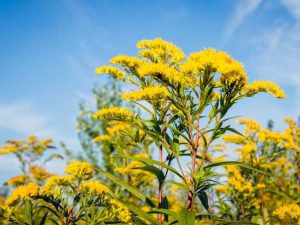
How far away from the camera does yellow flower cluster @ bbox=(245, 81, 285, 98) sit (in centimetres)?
309

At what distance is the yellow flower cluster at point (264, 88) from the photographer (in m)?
3.09

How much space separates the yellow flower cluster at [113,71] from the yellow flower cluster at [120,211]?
1480mm

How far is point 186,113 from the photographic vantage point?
3008 millimetres

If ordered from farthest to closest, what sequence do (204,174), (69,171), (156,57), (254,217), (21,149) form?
(21,149)
(254,217)
(156,57)
(69,171)
(204,174)

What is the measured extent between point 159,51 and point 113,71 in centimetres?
58

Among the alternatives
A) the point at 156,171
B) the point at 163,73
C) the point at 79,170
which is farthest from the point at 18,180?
the point at 163,73

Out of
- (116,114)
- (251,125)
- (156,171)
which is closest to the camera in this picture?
(156,171)

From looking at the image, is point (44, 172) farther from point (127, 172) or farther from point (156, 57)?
point (156, 57)

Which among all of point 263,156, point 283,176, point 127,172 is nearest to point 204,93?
point 263,156

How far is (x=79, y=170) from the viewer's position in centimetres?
329

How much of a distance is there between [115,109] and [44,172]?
5.59m

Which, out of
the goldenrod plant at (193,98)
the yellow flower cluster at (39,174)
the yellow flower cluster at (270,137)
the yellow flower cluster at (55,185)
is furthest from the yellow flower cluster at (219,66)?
the yellow flower cluster at (39,174)

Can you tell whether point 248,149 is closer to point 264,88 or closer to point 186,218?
point 264,88

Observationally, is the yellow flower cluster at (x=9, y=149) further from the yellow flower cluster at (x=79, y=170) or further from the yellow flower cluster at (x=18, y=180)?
the yellow flower cluster at (x=79, y=170)
